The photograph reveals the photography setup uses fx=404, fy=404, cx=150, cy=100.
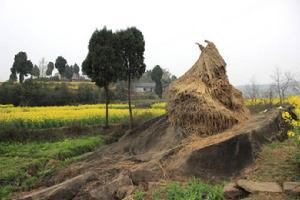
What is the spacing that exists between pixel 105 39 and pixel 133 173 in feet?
46.8

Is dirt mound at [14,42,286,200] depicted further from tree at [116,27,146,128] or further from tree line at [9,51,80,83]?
tree line at [9,51,80,83]

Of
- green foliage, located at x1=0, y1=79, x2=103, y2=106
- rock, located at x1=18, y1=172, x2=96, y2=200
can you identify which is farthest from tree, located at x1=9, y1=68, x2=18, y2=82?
rock, located at x1=18, y1=172, x2=96, y2=200

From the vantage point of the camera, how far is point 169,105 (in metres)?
9.74

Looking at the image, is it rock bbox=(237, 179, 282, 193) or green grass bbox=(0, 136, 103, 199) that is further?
green grass bbox=(0, 136, 103, 199)

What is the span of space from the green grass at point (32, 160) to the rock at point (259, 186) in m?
6.28

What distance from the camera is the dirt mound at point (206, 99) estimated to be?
901cm

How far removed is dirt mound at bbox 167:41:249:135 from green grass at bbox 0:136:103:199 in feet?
14.8

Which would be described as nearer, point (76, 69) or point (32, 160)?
point (32, 160)

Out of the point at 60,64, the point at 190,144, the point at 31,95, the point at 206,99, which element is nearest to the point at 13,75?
the point at 60,64

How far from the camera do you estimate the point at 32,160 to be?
535 inches

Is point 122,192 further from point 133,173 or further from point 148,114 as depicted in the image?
point 148,114

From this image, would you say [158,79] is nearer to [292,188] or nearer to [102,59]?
[102,59]

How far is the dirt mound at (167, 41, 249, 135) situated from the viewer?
9.01 m

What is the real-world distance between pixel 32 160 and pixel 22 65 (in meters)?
50.8
